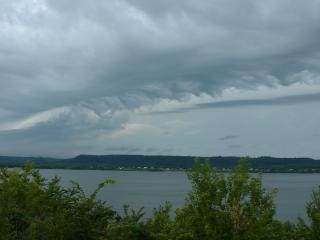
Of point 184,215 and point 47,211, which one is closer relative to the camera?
point 184,215

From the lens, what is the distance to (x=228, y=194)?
17453 millimetres

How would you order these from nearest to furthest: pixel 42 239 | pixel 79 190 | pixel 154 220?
pixel 42 239
pixel 154 220
pixel 79 190

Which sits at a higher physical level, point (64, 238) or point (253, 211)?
point (253, 211)

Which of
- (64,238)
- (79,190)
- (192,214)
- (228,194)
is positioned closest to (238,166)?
(228,194)

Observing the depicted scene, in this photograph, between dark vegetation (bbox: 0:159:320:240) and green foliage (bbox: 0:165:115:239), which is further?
green foliage (bbox: 0:165:115:239)

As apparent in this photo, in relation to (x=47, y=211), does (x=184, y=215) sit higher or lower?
higher

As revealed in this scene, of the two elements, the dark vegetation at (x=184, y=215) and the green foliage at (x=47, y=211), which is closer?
the dark vegetation at (x=184, y=215)

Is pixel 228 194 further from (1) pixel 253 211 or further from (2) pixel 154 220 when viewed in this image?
(2) pixel 154 220

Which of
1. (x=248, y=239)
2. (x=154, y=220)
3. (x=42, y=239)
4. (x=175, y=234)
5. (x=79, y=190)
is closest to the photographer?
(x=248, y=239)

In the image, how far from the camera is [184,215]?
18.4 meters

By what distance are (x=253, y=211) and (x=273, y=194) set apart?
1.11 meters

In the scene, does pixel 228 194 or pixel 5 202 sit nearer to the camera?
pixel 228 194

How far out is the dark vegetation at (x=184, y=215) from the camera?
55.5ft

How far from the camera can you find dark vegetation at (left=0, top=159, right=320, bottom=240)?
16.9m
